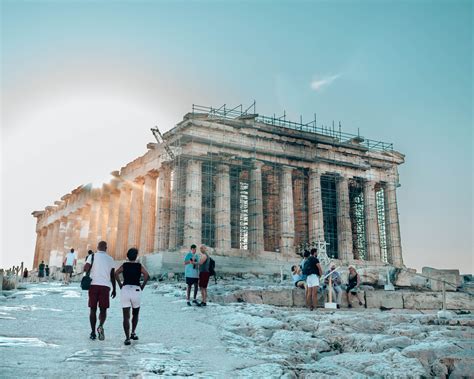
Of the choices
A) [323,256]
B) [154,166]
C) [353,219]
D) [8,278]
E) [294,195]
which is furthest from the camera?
[353,219]

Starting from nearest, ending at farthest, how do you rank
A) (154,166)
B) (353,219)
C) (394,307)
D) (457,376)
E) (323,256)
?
(457,376)
(394,307)
(323,256)
(154,166)
(353,219)

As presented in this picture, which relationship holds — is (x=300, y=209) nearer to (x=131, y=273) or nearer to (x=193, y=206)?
(x=193, y=206)

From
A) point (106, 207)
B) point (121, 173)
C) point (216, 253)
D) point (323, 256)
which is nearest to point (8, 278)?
point (323, 256)

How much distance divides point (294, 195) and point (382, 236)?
8901 mm

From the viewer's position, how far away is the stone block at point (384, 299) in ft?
56.2

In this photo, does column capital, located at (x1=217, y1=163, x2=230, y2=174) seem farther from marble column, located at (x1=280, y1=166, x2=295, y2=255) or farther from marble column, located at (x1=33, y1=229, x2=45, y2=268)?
marble column, located at (x1=33, y1=229, x2=45, y2=268)

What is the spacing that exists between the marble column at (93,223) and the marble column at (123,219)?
5.69 meters

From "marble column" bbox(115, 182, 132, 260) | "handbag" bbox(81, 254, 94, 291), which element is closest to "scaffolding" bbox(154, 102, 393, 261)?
"marble column" bbox(115, 182, 132, 260)

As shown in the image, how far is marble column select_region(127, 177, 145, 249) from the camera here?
40.1 metres

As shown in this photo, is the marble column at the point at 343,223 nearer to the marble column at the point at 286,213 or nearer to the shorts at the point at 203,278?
the marble column at the point at 286,213

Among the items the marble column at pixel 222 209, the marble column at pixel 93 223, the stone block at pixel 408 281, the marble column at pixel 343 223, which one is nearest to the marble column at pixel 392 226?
the marble column at pixel 343 223

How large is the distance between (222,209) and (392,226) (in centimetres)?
1643

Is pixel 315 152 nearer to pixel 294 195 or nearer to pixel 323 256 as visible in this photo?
pixel 294 195

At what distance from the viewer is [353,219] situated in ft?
146
